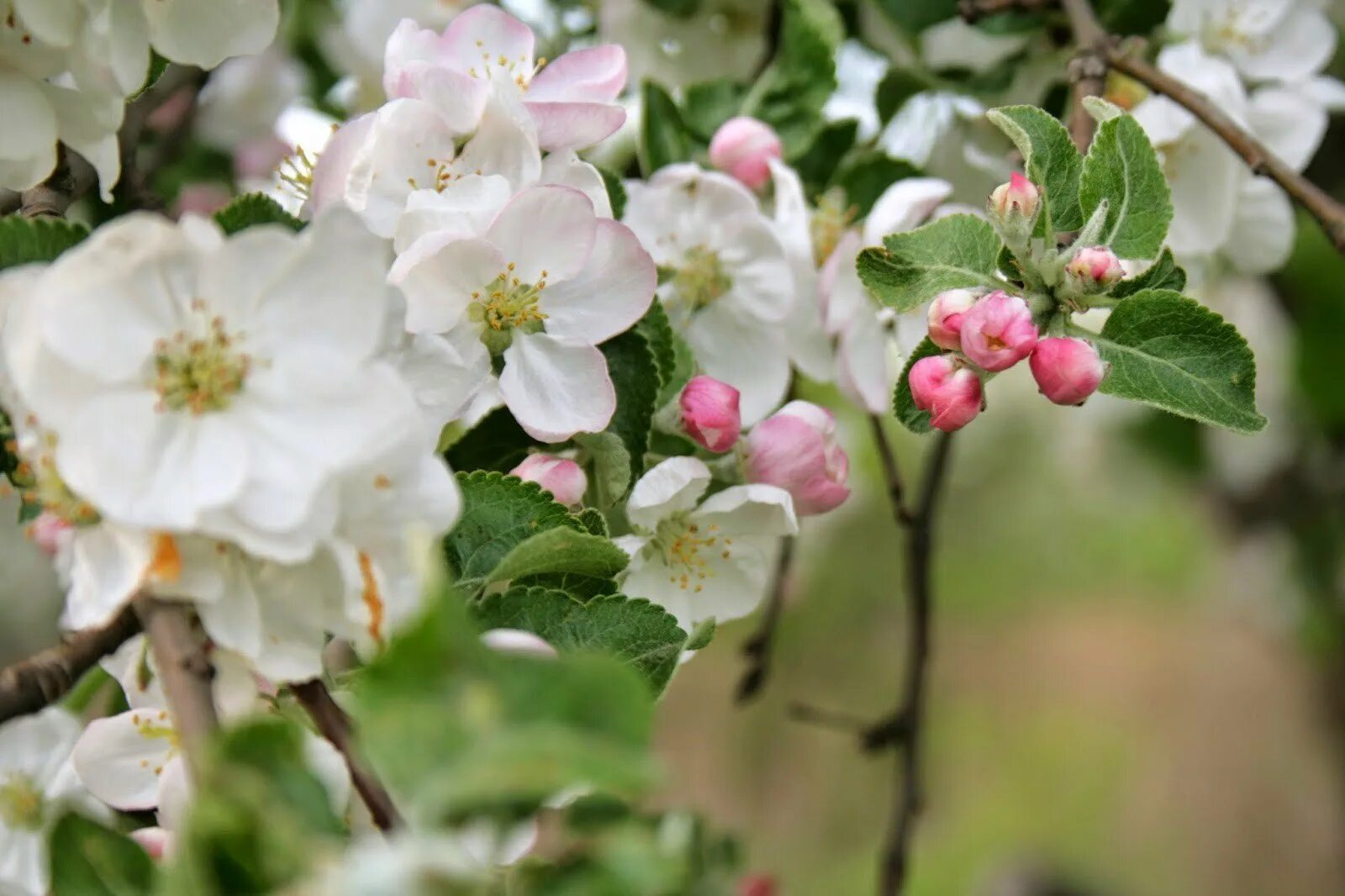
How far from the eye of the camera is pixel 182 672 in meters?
0.48

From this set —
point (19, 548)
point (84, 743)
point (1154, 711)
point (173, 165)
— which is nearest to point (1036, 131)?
point (84, 743)

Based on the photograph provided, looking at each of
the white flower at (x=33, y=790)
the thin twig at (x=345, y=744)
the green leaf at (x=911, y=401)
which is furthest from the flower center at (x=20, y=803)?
the green leaf at (x=911, y=401)

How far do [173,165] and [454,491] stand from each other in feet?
3.73

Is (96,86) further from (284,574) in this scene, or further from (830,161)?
(830,161)

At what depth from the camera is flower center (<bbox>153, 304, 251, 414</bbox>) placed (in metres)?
0.54

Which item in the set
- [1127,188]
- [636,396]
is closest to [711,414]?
[636,396]

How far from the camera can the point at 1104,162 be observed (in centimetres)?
67

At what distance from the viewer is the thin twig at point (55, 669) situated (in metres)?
0.55

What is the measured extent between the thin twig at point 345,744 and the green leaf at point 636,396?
0.26 metres

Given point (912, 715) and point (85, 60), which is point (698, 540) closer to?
point (85, 60)

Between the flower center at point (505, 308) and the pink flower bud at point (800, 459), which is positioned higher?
the flower center at point (505, 308)

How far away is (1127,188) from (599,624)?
35 cm

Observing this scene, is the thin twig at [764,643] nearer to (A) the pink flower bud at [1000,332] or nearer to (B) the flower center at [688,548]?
(B) the flower center at [688,548]

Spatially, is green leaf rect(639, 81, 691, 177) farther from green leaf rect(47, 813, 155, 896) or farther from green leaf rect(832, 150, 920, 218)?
green leaf rect(47, 813, 155, 896)
